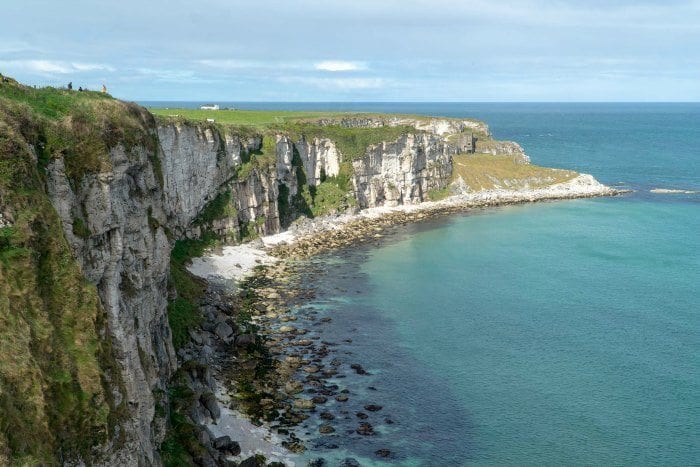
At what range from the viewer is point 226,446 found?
3753cm

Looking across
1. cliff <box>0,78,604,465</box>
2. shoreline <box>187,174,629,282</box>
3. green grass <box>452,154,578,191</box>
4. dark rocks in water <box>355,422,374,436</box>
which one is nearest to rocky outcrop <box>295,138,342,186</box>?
shoreline <box>187,174,629,282</box>

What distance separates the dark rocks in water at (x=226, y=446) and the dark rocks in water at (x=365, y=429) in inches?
320

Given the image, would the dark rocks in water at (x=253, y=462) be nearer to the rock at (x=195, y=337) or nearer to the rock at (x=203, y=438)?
the rock at (x=203, y=438)

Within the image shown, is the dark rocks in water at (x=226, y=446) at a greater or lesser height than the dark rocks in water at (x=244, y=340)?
lesser

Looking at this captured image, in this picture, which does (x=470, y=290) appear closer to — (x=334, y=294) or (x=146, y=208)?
(x=334, y=294)

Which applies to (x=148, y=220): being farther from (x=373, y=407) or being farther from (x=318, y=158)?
(x=318, y=158)

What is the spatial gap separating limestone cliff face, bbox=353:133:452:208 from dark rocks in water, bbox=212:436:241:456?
2970 inches

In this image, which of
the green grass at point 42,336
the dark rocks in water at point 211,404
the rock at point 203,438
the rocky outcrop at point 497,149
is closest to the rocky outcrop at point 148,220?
the green grass at point 42,336

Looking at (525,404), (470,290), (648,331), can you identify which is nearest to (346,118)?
(470,290)

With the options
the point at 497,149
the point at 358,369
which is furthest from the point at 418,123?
the point at 358,369

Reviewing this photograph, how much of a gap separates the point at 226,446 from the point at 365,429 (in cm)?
929

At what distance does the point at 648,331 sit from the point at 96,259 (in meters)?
50.1

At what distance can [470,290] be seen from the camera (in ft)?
231

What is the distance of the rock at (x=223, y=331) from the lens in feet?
175
